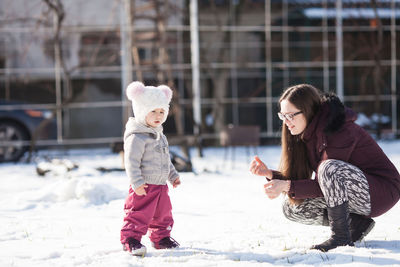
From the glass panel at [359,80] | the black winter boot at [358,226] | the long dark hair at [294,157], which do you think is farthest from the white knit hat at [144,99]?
the glass panel at [359,80]

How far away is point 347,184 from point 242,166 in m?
6.04

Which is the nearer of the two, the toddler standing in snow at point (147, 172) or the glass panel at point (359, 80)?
the toddler standing in snow at point (147, 172)

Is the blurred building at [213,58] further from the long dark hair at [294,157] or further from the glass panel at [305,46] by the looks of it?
the long dark hair at [294,157]

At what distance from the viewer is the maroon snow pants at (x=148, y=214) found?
344 cm

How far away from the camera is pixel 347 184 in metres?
3.19

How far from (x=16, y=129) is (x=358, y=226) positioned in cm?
909

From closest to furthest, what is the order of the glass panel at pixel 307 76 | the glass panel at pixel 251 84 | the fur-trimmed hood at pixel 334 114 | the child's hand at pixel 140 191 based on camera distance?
the fur-trimmed hood at pixel 334 114
the child's hand at pixel 140 191
the glass panel at pixel 251 84
the glass panel at pixel 307 76

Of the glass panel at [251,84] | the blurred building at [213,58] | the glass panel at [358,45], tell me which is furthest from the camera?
the glass panel at [358,45]

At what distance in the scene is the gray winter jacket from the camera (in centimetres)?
341

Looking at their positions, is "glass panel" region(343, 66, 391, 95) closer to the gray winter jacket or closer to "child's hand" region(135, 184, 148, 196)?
the gray winter jacket

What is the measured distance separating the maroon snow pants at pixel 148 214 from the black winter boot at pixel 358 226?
1215mm

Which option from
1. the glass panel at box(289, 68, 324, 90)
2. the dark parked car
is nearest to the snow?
the dark parked car

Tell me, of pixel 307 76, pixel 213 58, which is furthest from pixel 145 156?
pixel 307 76

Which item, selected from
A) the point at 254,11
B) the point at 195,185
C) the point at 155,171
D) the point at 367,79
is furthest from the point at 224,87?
the point at 155,171
